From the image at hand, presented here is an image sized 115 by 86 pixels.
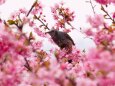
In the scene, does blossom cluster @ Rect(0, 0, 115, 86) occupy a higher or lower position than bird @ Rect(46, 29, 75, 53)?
lower

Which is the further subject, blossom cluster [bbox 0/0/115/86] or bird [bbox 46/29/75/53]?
bird [bbox 46/29/75/53]

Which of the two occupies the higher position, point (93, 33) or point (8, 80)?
point (93, 33)

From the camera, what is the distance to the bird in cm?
672

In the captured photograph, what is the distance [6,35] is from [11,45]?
0.45 feet

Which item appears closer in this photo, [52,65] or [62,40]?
[52,65]

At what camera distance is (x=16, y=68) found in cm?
226

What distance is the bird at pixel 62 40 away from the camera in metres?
6.72

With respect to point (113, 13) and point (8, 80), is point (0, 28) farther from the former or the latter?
point (113, 13)

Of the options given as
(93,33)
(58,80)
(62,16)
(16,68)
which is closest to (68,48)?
(62,16)

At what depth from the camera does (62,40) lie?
6.79 metres

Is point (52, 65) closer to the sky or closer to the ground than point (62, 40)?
closer to the ground

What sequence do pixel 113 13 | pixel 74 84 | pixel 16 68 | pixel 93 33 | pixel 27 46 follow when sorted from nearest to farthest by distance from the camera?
pixel 74 84, pixel 16 68, pixel 27 46, pixel 93 33, pixel 113 13

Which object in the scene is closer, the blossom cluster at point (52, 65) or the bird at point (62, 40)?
the blossom cluster at point (52, 65)

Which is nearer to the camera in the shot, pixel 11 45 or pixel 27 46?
pixel 11 45
